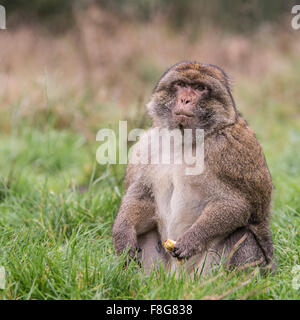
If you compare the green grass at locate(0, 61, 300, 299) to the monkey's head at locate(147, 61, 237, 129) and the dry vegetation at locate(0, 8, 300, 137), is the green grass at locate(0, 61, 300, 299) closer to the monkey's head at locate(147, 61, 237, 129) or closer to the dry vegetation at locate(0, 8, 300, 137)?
the monkey's head at locate(147, 61, 237, 129)

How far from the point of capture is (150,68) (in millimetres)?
11461

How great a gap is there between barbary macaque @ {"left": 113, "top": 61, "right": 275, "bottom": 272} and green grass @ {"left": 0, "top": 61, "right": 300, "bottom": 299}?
202 mm

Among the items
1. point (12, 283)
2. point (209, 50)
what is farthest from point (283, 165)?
point (209, 50)

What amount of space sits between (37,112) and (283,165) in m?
3.91

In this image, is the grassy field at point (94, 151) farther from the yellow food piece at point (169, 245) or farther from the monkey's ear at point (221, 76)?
the monkey's ear at point (221, 76)

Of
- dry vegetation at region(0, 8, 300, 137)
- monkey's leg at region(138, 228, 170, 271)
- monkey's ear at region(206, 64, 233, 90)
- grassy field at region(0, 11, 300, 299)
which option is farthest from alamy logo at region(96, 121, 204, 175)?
dry vegetation at region(0, 8, 300, 137)

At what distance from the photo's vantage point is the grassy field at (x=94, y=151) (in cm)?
316

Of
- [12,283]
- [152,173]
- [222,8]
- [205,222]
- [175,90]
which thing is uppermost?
→ [222,8]

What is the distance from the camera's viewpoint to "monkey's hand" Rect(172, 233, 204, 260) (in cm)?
335

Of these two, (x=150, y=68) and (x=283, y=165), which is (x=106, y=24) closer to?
(x=150, y=68)

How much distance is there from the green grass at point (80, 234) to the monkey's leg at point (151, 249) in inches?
8.8

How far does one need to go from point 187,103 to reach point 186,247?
93 centimetres

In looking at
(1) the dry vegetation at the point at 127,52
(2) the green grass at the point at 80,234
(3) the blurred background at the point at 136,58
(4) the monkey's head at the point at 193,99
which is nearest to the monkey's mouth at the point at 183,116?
(4) the monkey's head at the point at 193,99

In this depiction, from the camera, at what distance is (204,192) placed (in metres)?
3.46
